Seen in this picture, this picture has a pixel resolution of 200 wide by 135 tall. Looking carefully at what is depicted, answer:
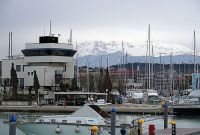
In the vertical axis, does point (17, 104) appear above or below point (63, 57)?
below

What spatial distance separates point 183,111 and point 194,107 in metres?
1.89

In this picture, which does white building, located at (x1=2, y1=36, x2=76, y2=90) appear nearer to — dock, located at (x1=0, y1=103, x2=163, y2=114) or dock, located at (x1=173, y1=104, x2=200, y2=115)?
dock, located at (x1=0, y1=103, x2=163, y2=114)

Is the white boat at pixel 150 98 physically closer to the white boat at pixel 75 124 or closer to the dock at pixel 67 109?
the dock at pixel 67 109

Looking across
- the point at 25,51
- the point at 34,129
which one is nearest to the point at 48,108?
the point at 25,51

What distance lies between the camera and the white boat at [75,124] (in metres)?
36.3

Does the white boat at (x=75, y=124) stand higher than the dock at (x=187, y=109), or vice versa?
the white boat at (x=75, y=124)

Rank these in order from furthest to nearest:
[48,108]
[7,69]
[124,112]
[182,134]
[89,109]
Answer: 1. [7,69]
2. [48,108]
3. [124,112]
4. [89,109]
5. [182,134]

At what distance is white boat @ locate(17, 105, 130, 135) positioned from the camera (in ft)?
119

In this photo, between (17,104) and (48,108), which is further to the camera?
(17,104)

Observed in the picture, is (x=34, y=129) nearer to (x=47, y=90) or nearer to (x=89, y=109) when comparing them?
(x=89, y=109)

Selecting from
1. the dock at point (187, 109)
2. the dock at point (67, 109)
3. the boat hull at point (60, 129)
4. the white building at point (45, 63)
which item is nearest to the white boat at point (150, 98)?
the dock at point (67, 109)

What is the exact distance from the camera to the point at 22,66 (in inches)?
4769

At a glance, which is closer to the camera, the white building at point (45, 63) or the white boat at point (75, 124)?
the white boat at point (75, 124)

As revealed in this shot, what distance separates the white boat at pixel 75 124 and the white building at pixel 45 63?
7678 cm
